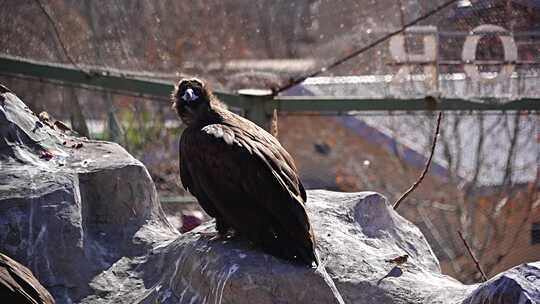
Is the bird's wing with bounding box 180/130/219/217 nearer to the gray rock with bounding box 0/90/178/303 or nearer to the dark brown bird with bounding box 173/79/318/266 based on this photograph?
the dark brown bird with bounding box 173/79/318/266

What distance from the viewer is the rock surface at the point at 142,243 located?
555 cm

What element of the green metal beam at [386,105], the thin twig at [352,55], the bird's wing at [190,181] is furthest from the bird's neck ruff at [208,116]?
the thin twig at [352,55]

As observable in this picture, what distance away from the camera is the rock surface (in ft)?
18.2

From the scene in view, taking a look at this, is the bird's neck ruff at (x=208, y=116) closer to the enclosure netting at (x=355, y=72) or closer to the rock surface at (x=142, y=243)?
the rock surface at (x=142, y=243)

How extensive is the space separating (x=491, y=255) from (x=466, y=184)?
0.56 metres

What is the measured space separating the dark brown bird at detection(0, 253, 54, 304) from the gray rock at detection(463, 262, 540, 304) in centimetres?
182

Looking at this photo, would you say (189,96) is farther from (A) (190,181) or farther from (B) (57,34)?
(B) (57,34)

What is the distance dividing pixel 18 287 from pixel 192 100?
1481 millimetres

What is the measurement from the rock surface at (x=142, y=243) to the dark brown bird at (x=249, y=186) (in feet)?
0.33

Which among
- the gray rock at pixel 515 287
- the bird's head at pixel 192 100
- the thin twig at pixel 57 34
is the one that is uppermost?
the thin twig at pixel 57 34

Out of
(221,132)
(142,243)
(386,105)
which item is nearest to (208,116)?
(221,132)

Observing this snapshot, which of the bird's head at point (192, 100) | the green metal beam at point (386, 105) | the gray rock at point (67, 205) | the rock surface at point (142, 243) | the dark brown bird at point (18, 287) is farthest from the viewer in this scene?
the green metal beam at point (386, 105)

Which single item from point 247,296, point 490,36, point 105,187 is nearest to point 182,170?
point 105,187

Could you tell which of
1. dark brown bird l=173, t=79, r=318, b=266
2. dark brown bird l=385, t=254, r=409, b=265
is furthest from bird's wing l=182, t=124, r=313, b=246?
dark brown bird l=385, t=254, r=409, b=265
